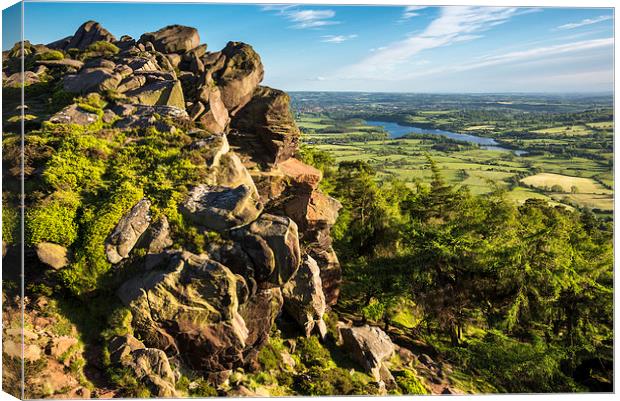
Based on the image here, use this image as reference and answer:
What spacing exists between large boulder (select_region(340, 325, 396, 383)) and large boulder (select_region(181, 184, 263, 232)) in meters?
6.58

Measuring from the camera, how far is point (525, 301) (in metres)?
14.5

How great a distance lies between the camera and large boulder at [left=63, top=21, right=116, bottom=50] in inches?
958

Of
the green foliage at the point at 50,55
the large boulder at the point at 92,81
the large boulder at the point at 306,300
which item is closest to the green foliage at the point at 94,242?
the large boulder at the point at 306,300

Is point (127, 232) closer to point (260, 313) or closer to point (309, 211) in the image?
point (260, 313)

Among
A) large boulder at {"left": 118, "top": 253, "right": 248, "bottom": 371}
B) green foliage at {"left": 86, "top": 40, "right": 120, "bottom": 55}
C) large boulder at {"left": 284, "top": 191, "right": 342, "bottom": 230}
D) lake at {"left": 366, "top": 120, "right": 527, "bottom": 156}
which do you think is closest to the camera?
large boulder at {"left": 118, "top": 253, "right": 248, "bottom": 371}

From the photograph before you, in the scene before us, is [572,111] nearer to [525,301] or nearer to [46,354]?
[525,301]

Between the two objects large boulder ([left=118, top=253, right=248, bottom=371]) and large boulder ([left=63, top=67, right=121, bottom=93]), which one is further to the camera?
large boulder ([left=63, top=67, right=121, bottom=93])

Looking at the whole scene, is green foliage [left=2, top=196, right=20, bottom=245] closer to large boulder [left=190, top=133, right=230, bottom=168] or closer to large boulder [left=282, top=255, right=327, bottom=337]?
large boulder [left=190, top=133, right=230, bottom=168]

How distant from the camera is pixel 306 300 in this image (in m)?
14.6

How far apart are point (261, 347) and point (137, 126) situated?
900cm

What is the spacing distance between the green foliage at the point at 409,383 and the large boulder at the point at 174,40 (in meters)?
20.1

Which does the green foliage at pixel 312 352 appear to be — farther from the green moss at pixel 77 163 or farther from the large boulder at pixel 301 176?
the green moss at pixel 77 163

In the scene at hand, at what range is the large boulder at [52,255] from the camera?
32.7 feet

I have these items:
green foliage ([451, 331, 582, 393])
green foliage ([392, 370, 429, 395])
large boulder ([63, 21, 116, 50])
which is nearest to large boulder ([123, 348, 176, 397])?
green foliage ([392, 370, 429, 395])
